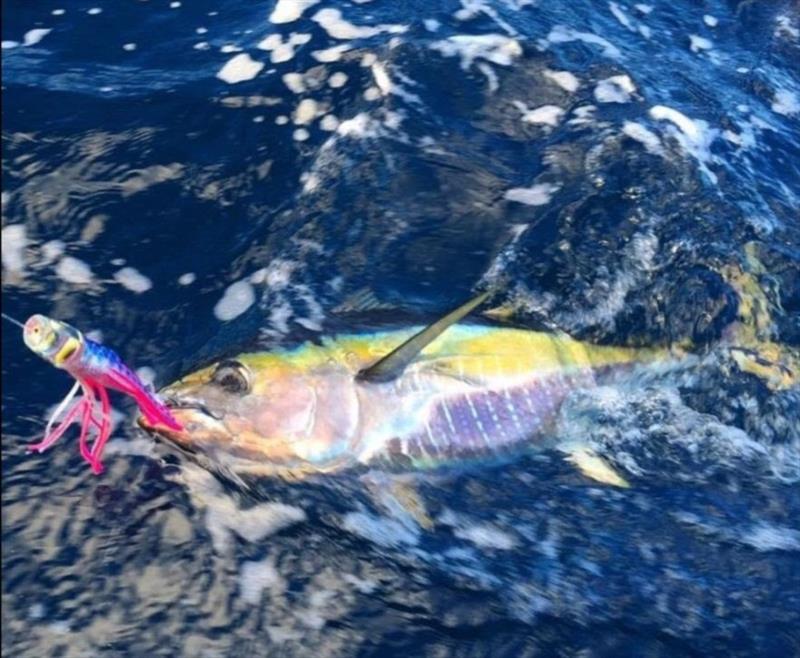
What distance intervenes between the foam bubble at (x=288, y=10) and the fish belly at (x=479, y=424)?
3.24m

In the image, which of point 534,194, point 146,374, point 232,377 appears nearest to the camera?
point 232,377

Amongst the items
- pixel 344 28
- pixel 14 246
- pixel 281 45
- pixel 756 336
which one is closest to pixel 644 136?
pixel 756 336

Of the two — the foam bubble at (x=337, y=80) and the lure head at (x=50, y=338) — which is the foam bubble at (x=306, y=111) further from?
the lure head at (x=50, y=338)

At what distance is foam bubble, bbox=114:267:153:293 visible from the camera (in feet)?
14.4

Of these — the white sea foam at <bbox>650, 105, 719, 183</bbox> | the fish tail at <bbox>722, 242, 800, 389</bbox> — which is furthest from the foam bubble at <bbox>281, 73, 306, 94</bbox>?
the fish tail at <bbox>722, 242, 800, 389</bbox>

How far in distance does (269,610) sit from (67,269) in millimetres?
1846

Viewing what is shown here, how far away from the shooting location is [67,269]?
4387 millimetres

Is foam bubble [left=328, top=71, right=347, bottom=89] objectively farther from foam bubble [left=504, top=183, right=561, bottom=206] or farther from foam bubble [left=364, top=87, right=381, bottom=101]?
foam bubble [left=504, top=183, right=561, bottom=206]

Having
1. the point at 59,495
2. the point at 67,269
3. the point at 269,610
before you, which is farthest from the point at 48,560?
the point at 67,269

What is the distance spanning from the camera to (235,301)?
4.39 metres

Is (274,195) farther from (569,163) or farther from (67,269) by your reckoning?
(569,163)

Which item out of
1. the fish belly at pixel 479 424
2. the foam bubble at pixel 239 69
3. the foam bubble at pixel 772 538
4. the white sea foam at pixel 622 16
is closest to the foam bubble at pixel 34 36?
the foam bubble at pixel 239 69

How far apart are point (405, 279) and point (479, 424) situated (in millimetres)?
888

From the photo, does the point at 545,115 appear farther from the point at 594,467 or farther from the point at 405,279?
the point at 594,467
